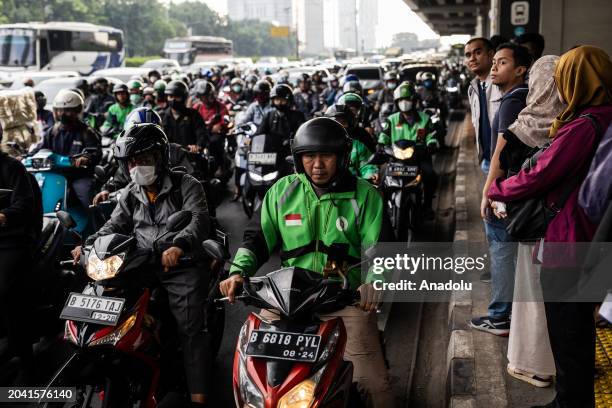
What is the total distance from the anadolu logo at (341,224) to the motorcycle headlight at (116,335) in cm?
113

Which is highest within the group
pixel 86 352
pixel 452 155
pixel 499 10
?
pixel 499 10

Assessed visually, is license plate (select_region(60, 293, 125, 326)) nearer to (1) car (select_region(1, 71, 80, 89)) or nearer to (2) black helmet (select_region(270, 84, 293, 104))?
(2) black helmet (select_region(270, 84, 293, 104))

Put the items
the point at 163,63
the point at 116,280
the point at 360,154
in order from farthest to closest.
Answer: the point at 163,63 < the point at 360,154 < the point at 116,280

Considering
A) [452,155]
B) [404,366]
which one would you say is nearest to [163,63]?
[452,155]

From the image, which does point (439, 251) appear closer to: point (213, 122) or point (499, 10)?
point (213, 122)

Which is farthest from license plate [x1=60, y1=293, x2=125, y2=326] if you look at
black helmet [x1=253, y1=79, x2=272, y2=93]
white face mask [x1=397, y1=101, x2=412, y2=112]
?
black helmet [x1=253, y1=79, x2=272, y2=93]

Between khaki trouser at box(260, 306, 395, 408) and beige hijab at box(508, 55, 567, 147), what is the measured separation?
4.06 feet

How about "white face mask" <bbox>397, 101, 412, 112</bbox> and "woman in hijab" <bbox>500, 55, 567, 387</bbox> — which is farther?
"white face mask" <bbox>397, 101, 412, 112</bbox>

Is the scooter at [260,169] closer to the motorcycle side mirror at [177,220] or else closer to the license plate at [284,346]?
the motorcycle side mirror at [177,220]

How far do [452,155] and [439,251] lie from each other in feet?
25.5

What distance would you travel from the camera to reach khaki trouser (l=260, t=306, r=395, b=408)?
3316mm

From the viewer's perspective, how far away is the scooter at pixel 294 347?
2818 millimetres

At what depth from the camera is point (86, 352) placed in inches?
142

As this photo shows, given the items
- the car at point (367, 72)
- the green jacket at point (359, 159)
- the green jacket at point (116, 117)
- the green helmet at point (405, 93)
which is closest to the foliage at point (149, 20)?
the car at point (367, 72)
